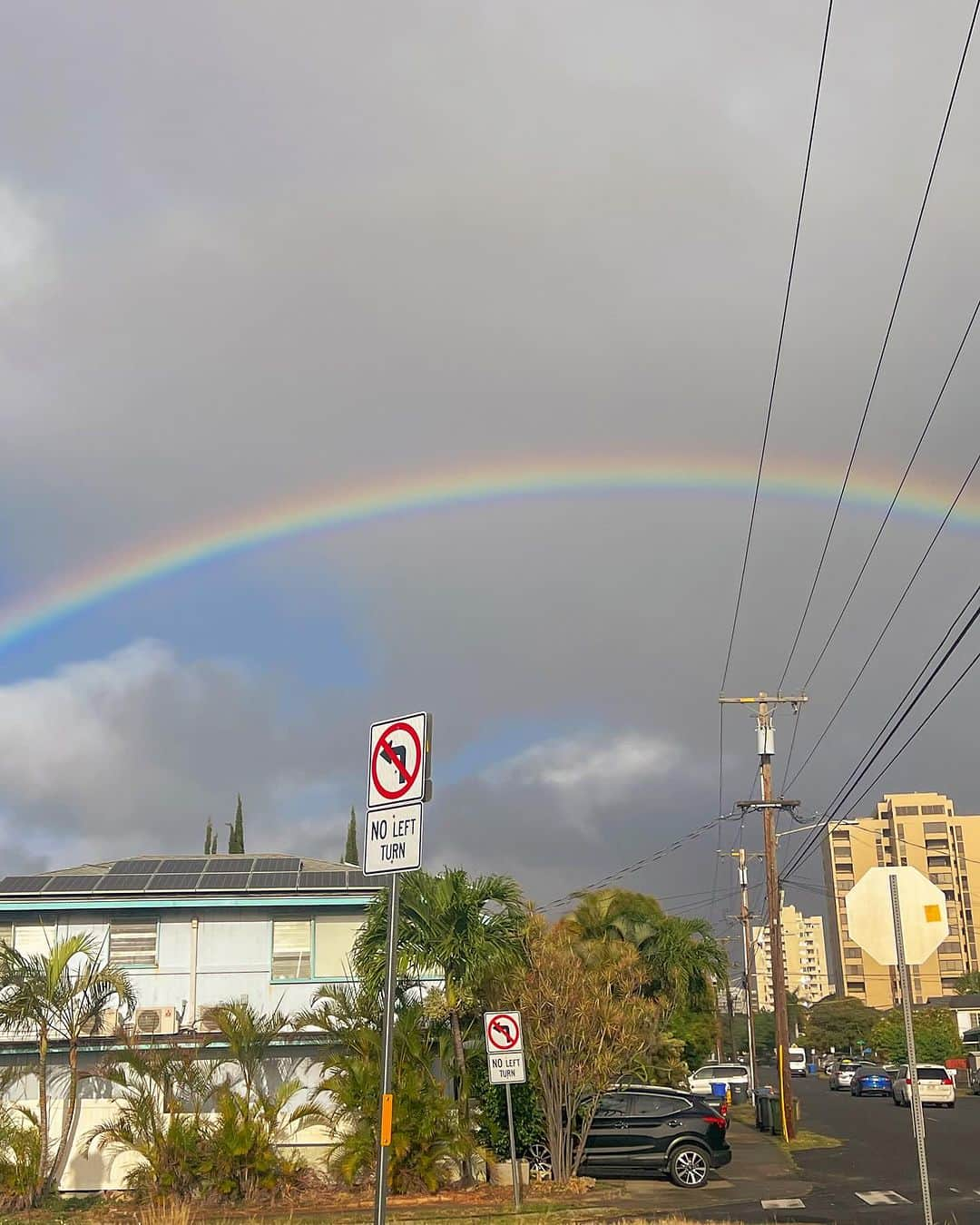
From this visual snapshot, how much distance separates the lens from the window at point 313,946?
26641mm

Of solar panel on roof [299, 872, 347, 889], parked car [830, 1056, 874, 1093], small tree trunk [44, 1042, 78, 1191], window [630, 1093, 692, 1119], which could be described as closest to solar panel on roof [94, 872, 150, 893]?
solar panel on roof [299, 872, 347, 889]

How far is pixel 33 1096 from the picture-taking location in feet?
79.9

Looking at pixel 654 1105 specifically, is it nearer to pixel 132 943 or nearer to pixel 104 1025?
pixel 104 1025

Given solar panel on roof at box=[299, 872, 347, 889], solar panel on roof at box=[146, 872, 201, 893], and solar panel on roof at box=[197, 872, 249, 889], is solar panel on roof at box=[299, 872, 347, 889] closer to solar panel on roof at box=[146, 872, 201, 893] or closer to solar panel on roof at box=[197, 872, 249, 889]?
solar panel on roof at box=[197, 872, 249, 889]

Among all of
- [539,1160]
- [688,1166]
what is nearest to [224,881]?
[539,1160]

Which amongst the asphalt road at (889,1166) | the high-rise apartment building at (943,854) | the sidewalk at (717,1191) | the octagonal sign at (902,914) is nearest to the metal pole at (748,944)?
the asphalt road at (889,1166)

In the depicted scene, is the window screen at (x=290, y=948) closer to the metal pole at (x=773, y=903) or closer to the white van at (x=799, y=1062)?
the metal pole at (x=773, y=903)

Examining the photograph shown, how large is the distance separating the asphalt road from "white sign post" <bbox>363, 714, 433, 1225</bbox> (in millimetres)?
11423

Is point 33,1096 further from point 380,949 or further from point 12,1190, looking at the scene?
point 380,949

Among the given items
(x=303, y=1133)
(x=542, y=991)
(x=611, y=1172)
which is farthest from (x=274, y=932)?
(x=611, y=1172)

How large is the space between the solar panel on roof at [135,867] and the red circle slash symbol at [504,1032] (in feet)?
35.2

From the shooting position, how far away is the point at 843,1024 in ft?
513

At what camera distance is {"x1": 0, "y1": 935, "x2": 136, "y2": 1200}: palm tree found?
893 inches

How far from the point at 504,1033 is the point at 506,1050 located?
267 mm
